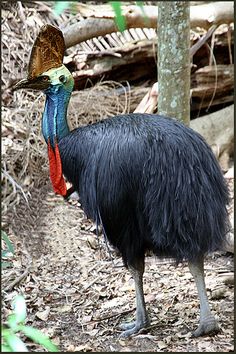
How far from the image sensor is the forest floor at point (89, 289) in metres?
3.39

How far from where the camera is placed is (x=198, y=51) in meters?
6.04

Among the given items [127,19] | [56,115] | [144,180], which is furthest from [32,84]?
[127,19]

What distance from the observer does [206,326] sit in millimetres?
3316

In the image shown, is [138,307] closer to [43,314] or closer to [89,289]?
[43,314]

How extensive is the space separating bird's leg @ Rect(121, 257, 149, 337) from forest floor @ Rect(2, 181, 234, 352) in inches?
2.2

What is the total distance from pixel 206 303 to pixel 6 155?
7.67 feet

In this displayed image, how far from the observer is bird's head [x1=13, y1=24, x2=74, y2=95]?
3.37m

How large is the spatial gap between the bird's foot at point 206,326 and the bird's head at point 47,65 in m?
1.27

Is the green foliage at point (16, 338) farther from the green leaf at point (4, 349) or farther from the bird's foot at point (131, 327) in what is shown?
the bird's foot at point (131, 327)

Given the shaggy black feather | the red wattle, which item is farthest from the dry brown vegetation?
the red wattle

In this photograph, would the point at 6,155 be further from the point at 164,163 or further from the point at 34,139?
the point at 164,163

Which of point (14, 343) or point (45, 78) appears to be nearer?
point (14, 343)

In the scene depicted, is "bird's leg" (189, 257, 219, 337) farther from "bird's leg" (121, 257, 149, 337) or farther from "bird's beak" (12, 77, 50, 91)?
"bird's beak" (12, 77, 50, 91)

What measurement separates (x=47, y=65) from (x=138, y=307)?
4.08 feet
